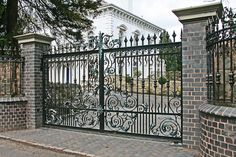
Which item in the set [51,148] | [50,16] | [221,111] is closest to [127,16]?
[50,16]

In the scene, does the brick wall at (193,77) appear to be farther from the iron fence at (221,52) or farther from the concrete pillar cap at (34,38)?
the concrete pillar cap at (34,38)

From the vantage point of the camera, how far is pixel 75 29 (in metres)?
12.1

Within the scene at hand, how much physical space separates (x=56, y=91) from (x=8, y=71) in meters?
1.52

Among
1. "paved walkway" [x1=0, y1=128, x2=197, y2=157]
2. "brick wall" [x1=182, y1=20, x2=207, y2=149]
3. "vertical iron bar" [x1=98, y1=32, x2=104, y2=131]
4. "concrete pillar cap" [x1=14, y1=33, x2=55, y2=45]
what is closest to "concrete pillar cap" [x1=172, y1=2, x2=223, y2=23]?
"brick wall" [x1=182, y1=20, x2=207, y2=149]

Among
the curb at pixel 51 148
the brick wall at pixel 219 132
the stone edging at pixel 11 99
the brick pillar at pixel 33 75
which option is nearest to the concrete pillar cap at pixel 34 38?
the brick pillar at pixel 33 75

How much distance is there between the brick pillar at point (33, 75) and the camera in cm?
799

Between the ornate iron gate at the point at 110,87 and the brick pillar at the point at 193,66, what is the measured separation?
18.9 inches

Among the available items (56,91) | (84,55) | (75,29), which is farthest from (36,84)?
(75,29)

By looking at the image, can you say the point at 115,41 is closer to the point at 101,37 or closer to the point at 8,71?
the point at 101,37

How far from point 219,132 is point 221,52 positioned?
1.34 meters

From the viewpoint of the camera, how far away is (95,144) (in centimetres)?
604

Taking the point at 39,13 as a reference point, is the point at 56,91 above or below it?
below

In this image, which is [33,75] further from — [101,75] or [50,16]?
[50,16]

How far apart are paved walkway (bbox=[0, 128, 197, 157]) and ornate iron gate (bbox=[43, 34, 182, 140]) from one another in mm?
402
